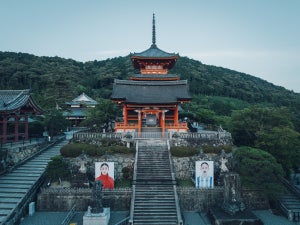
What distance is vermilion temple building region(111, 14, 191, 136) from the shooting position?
97.2 ft

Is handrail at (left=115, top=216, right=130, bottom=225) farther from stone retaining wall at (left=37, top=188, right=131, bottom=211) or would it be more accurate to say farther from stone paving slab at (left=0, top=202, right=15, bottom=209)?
stone paving slab at (left=0, top=202, right=15, bottom=209)

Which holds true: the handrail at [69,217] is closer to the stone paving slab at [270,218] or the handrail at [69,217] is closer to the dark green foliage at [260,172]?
the dark green foliage at [260,172]

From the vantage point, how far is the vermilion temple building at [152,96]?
29641 millimetres

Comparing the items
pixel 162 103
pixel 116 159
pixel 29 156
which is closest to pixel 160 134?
pixel 162 103

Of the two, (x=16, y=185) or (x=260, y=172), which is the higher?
(x=260, y=172)

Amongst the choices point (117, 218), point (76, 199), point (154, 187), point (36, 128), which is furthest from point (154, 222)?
point (36, 128)

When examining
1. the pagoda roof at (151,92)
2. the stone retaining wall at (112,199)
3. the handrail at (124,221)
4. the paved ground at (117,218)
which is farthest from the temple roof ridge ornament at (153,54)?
the handrail at (124,221)

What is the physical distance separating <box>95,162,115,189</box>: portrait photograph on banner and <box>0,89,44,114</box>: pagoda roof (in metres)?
12.0

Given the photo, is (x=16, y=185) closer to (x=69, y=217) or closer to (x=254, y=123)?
(x=69, y=217)

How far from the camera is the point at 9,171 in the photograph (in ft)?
76.3

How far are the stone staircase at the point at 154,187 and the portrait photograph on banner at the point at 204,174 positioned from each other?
244cm

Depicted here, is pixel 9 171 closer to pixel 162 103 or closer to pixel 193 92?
pixel 162 103

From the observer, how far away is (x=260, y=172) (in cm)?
2033

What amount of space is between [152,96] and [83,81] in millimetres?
76222
